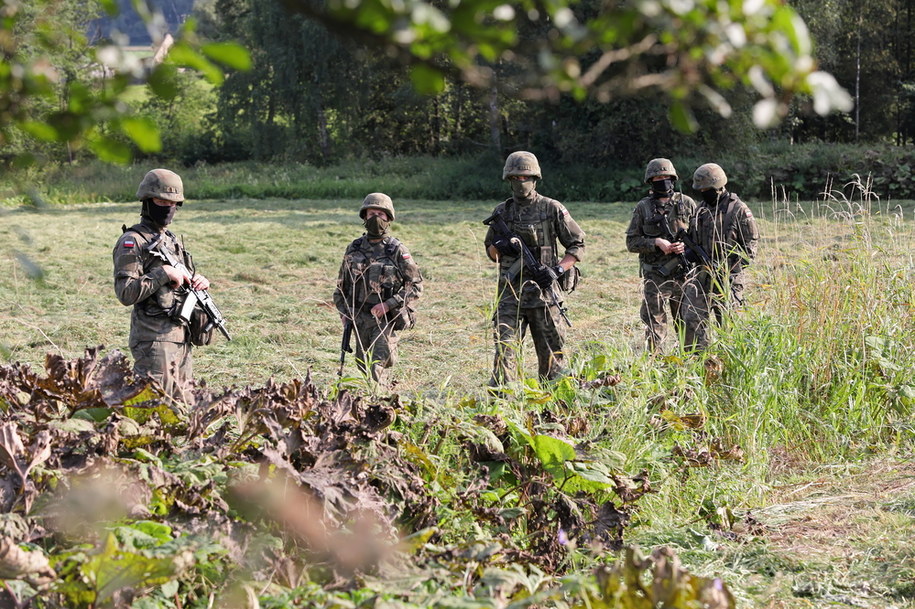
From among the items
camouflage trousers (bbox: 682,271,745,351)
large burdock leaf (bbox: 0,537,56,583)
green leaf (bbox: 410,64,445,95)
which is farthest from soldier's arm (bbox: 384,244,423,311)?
green leaf (bbox: 410,64,445,95)

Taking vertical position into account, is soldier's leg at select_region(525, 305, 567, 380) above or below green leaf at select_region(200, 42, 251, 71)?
below

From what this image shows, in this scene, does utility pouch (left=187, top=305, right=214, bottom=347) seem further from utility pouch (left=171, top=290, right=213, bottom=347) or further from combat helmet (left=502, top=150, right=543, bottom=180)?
combat helmet (left=502, top=150, right=543, bottom=180)

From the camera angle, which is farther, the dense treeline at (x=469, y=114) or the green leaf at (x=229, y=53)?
the dense treeline at (x=469, y=114)

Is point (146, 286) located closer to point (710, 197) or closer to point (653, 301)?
point (653, 301)

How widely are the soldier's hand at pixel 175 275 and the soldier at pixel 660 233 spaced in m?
3.51

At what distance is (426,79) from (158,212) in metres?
4.60

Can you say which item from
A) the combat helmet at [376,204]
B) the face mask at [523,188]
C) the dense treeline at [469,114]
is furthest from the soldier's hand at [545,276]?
the dense treeline at [469,114]

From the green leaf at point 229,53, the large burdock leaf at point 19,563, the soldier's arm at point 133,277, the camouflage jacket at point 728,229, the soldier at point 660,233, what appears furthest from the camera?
the soldier at point 660,233

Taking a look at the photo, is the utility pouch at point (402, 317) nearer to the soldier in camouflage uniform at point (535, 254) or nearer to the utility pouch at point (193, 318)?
the soldier in camouflage uniform at point (535, 254)

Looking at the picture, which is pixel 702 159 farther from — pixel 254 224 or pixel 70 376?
pixel 70 376

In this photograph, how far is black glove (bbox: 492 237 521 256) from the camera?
6898mm

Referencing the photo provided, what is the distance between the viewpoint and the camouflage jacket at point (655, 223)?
7.63 metres

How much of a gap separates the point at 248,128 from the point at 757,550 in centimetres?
4095

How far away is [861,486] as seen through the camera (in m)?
4.44
